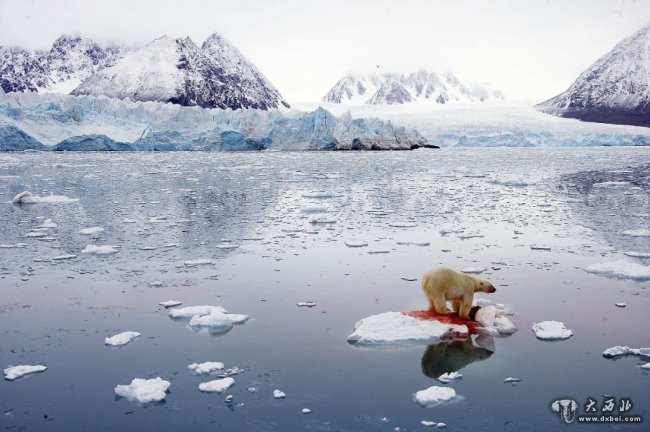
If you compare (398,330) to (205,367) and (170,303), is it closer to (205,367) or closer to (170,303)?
(205,367)

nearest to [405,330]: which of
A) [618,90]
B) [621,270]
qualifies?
[621,270]

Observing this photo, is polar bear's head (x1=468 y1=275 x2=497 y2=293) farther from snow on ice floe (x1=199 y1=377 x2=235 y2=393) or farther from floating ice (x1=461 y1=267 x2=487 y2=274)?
snow on ice floe (x1=199 y1=377 x2=235 y2=393)

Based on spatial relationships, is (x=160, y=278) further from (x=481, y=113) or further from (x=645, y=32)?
(x=645, y=32)

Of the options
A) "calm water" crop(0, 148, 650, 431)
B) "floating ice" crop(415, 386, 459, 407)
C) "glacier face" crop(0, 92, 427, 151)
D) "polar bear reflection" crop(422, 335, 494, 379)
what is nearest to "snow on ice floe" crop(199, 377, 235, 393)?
"calm water" crop(0, 148, 650, 431)

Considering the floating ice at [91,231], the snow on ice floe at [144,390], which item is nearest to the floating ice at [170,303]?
the snow on ice floe at [144,390]

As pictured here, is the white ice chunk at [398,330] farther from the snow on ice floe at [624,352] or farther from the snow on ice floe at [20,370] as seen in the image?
the snow on ice floe at [20,370]
